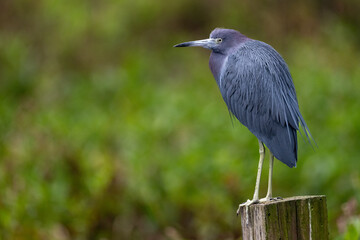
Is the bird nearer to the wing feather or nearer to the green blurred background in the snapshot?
the wing feather

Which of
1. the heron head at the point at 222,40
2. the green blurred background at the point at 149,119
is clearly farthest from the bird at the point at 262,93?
the green blurred background at the point at 149,119

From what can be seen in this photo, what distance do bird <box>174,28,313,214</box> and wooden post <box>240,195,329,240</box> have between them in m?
0.22

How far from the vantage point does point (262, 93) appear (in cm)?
352

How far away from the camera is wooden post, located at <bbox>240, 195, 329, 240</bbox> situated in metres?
3.13

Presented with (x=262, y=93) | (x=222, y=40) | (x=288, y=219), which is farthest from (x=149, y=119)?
(x=288, y=219)

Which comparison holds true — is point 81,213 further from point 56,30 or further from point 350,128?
point 56,30

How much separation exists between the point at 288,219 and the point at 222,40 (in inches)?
45.1

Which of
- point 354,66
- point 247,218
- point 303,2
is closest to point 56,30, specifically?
point 303,2

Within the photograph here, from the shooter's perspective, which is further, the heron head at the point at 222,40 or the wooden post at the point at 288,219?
the heron head at the point at 222,40

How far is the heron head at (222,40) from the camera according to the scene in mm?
3637

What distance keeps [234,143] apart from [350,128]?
1.50 metres

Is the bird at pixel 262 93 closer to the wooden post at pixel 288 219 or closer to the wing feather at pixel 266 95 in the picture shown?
the wing feather at pixel 266 95

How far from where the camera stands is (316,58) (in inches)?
440

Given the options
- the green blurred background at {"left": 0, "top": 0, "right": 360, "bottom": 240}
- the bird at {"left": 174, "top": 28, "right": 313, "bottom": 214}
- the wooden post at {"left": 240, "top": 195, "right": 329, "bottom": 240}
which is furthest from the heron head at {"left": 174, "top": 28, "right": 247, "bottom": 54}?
the green blurred background at {"left": 0, "top": 0, "right": 360, "bottom": 240}
